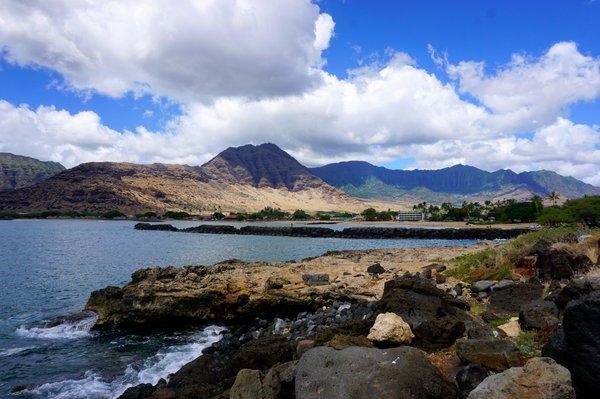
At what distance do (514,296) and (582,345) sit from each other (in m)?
8.64

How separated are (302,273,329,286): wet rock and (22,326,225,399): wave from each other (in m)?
7.36

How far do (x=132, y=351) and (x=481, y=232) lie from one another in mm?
107429

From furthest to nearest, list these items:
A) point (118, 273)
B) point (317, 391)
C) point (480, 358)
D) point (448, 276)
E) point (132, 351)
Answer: point (118, 273), point (448, 276), point (132, 351), point (480, 358), point (317, 391)

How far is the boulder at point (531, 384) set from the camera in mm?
5938

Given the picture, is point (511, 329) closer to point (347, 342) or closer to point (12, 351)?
point (347, 342)

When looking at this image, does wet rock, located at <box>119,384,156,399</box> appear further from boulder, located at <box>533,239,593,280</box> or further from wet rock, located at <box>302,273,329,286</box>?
boulder, located at <box>533,239,593,280</box>

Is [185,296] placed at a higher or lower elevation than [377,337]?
lower

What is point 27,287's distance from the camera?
3734cm

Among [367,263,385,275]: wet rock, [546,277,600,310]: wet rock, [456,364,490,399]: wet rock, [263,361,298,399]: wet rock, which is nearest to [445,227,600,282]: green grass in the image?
[367,263,385,275]: wet rock

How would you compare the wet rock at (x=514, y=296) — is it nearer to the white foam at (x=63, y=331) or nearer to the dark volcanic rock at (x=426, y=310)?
Result: the dark volcanic rock at (x=426, y=310)

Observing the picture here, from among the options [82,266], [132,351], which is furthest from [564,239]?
[82,266]

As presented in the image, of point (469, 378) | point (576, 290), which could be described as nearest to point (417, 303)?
point (576, 290)

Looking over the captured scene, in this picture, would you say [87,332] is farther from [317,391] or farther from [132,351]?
[317,391]

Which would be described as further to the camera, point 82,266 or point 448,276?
point 82,266
